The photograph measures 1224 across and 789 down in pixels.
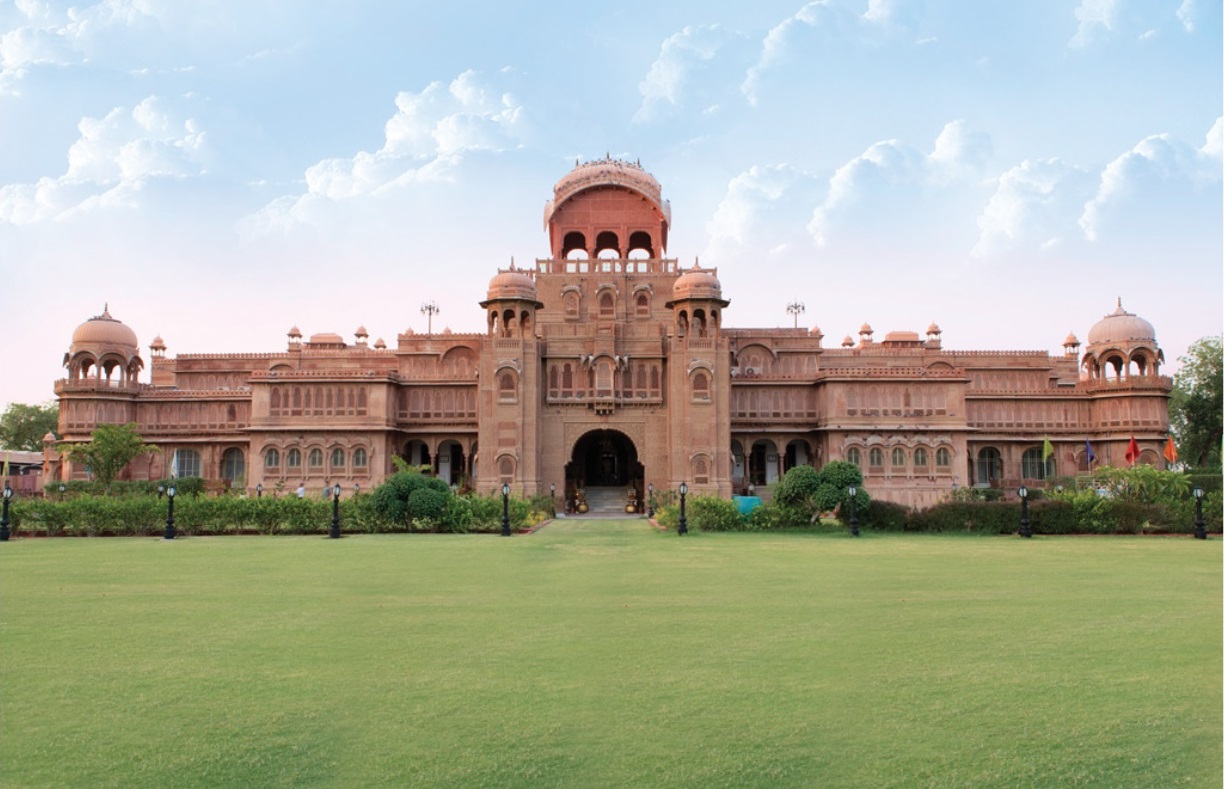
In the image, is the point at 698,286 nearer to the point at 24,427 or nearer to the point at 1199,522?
the point at 1199,522

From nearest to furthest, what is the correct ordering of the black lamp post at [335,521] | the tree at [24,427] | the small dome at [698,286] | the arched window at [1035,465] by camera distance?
the black lamp post at [335,521] → the small dome at [698,286] → the arched window at [1035,465] → the tree at [24,427]

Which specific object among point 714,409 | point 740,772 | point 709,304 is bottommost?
point 740,772

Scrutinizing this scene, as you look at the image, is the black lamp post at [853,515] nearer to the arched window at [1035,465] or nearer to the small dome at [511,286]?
the small dome at [511,286]

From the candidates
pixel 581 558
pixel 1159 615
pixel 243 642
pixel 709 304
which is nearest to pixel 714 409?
pixel 709 304

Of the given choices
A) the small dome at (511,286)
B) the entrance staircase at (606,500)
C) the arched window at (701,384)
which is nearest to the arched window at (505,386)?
the small dome at (511,286)

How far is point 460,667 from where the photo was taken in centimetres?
848

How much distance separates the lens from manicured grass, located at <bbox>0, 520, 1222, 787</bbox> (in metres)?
6.10

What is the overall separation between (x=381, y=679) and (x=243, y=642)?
91.3 inches

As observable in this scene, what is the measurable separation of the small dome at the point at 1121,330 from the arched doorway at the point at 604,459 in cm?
2402

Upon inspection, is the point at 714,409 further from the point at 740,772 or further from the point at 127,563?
the point at 740,772

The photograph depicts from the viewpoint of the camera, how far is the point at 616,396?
42375 mm

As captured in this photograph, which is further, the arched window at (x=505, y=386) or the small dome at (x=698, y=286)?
the small dome at (x=698, y=286)

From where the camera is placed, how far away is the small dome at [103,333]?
4791 cm

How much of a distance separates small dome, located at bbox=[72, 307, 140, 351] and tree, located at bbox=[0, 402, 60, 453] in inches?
1191
